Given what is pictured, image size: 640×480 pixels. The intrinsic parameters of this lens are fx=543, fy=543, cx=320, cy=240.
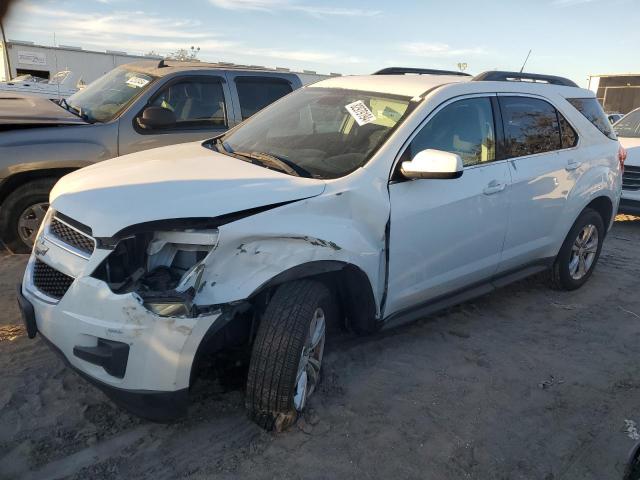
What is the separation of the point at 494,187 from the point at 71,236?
2.67 m

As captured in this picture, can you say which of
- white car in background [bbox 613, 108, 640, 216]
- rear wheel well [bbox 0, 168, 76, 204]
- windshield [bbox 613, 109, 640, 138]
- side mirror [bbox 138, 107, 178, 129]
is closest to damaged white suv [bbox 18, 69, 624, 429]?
side mirror [bbox 138, 107, 178, 129]

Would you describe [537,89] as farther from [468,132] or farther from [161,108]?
[161,108]

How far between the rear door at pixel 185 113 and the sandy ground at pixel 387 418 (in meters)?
1.94

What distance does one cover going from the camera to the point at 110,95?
224 inches

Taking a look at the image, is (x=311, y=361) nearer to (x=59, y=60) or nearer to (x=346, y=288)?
(x=346, y=288)

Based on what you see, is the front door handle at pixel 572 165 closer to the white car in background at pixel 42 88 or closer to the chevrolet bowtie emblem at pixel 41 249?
the chevrolet bowtie emblem at pixel 41 249

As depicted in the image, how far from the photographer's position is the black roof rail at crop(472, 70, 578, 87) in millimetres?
4051

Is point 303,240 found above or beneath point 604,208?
above

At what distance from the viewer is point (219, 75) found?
582cm

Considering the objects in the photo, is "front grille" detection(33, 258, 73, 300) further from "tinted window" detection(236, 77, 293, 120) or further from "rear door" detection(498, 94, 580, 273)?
"tinted window" detection(236, 77, 293, 120)

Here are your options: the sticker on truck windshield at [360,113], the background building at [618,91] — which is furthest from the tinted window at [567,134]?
the background building at [618,91]

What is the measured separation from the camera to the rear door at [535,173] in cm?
400

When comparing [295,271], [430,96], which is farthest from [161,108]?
[295,271]

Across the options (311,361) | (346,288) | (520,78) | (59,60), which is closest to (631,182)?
(520,78)
